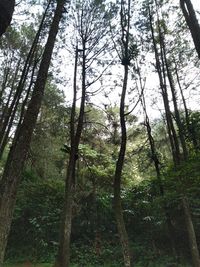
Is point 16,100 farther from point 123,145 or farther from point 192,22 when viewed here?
point 192,22

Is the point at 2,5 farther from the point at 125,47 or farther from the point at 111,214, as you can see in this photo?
the point at 111,214

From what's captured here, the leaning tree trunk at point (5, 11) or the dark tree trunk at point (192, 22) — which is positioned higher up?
the dark tree trunk at point (192, 22)

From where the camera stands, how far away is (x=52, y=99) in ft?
55.2

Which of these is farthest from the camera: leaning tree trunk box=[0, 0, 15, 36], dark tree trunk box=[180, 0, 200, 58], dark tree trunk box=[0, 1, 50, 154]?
dark tree trunk box=[0, 1, 50, 154]

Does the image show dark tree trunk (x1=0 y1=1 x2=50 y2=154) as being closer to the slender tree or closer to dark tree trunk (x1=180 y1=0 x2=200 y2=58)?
the slender tree

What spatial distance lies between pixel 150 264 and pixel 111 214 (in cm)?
388

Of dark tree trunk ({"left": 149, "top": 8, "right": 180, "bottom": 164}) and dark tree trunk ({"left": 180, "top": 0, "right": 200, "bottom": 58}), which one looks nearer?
dark tree trunk ({"left": 180, "top": 0, "right": 200, "bottom": 58})

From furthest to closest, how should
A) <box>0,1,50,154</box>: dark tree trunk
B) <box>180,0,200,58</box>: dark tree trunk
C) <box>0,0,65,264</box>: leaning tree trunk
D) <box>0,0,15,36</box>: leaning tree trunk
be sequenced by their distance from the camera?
<box>0,1,50,154</box>: dark tree trunk → <box>180,0,200,58</box>: dark tree trunk → <box>0,0,65,264</box>: leaning tree trunk → <box>0,0,15,36</box>: leaning tree trunk

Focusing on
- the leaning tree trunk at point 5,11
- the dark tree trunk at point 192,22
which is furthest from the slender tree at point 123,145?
the leaning tree trunk at point 5,11

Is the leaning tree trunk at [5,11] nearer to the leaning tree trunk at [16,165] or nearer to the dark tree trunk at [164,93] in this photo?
the leaning tree trunk at [16,165]

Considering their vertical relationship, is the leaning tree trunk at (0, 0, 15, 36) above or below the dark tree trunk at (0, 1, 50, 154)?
below

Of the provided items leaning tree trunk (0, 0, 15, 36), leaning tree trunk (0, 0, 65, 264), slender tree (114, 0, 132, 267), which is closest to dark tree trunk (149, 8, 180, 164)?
slender tree (114, 0, 132, 267)

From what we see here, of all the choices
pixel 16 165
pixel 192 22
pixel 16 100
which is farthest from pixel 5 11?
pixel 16 100

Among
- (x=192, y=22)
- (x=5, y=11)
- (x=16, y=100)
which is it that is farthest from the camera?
(x=16, y=100)
